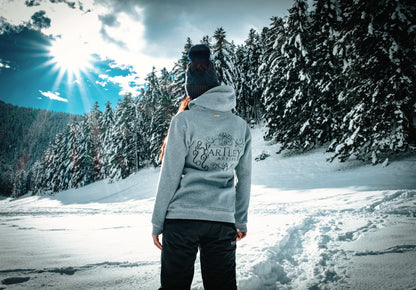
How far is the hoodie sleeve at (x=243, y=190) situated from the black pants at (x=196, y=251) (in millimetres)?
326

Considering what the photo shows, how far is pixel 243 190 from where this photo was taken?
2041mm

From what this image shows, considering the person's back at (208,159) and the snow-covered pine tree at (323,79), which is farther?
the snow-covered pine tree at (323,79)

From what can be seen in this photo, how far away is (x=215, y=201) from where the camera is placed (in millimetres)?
1656

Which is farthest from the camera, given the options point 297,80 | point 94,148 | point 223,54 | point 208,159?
point 94,148

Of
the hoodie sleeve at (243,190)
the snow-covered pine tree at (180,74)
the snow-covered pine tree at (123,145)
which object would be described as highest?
the snow-covered pine tree at (180,74)

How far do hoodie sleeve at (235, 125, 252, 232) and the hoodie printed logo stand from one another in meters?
0.23

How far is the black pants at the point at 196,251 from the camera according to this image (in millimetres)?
1474

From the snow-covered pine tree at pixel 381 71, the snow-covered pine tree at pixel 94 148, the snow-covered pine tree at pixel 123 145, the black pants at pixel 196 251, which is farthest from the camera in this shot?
the snow-covered pine tree at pixel 94 148

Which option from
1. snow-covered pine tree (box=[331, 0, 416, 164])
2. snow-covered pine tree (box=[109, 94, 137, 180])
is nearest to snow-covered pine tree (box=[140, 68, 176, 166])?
snow-covered pine tree (box=[109, 94, 137, 180])

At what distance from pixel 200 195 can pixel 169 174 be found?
0.28 m

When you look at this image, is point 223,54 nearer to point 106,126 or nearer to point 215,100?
point 215,100

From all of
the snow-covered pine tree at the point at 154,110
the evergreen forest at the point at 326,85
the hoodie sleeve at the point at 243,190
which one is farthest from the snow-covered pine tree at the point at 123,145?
the hoodie sleeve at the point at 243,190

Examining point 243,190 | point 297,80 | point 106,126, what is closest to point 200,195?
point 243,190

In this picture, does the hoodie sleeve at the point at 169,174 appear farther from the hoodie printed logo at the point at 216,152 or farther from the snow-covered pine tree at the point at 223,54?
the snow-covered pine tree at the point at 223,54
